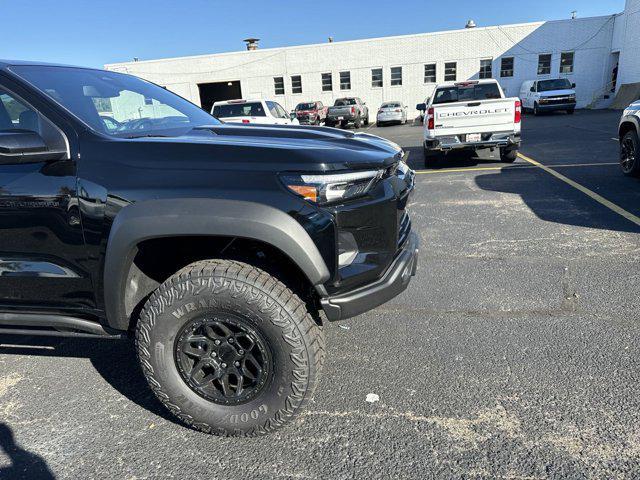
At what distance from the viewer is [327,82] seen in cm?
3588

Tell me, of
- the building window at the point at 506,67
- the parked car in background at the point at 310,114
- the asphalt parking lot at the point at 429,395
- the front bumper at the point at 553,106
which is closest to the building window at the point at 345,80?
the parked car in background at the point at 310,114

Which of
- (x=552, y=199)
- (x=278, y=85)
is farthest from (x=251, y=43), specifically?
(x=552, y=199)

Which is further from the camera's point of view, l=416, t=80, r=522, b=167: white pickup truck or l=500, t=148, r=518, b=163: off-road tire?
l=500, t=148, r=518, b=163: off-road tire

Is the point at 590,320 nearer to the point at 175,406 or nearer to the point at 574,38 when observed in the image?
the point at 175,406

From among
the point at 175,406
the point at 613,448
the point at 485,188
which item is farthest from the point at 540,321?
the point at 485,188

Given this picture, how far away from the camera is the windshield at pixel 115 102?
2.50m

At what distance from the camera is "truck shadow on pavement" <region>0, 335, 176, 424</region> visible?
2.82 m

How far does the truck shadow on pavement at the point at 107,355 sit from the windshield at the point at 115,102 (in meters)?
1.32

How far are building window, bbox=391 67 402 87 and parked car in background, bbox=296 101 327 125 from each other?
25.6 ft

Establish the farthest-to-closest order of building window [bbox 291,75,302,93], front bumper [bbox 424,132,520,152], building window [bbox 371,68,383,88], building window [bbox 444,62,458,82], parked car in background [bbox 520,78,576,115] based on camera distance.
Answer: building window [bbox 291,75,302,93], building window [bbox 371,68,383,88], building window [bbox 444,62,458,82], parked car in background [bbox 520,78,576,115], front bumper [bbox 424,132,520,152]

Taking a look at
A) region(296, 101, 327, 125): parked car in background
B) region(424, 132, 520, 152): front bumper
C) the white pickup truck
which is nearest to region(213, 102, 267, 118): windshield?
the white pickup truck

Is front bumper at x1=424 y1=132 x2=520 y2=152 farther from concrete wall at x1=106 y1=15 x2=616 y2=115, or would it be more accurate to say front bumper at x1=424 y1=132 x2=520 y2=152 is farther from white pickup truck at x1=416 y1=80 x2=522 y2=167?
concrete wall at x1=106 y1=15 x2=616 y2=115

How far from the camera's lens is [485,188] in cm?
794

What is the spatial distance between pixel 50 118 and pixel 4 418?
5.74 ft
